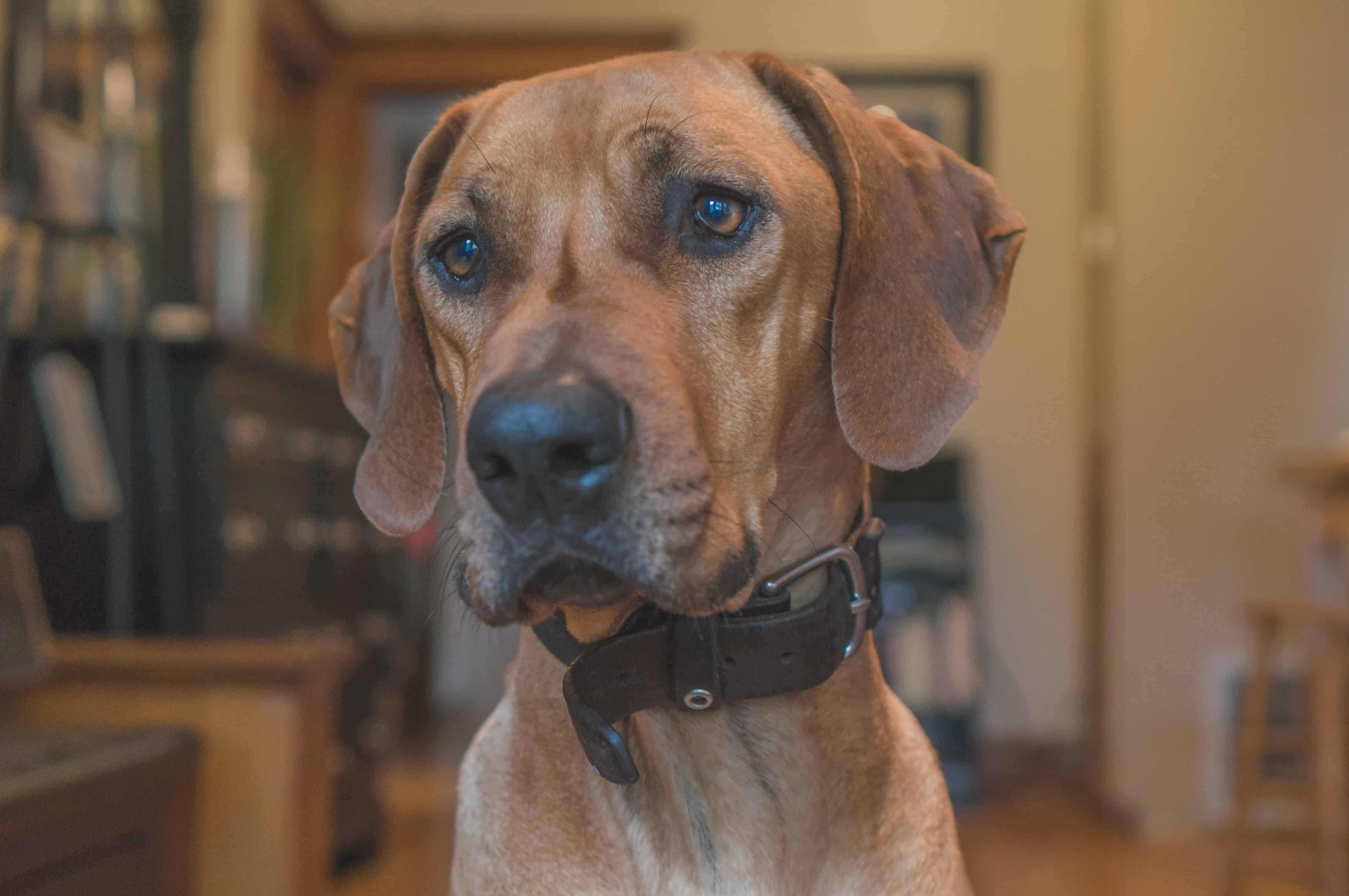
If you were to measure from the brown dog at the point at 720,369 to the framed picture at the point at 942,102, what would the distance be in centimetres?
380

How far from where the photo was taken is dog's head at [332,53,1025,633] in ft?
2.55

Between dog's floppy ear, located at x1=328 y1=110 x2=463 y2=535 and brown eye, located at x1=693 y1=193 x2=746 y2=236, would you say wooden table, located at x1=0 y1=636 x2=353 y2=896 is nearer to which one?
dog's floppy ear, located at x1=328 y1=110 x2=463 y2=535

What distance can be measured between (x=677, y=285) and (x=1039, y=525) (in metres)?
3.96

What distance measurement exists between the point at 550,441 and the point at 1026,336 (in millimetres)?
4201

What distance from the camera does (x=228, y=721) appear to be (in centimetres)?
197

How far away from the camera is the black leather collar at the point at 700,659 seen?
880mm

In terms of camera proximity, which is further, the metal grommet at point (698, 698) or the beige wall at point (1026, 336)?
the beige wall at point (1026, 336)

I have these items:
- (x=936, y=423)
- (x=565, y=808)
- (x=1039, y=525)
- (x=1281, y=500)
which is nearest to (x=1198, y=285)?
(x=1281, y=500)

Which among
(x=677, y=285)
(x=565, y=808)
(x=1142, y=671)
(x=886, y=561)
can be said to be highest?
(x=677, y=285)

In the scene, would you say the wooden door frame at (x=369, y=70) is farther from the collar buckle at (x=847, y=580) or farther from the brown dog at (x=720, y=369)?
the collar buckle at (x=847, y=580)

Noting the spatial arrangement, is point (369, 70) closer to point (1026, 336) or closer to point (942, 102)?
point (942, 102)

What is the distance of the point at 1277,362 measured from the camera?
3.59 m

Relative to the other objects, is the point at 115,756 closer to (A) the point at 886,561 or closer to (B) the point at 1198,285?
(A) the point at 886,561

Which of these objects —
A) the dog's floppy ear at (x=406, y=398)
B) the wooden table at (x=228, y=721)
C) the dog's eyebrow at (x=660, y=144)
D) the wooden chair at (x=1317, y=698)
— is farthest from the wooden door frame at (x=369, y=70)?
the dog's eyebrow at (x=660, y=144)
